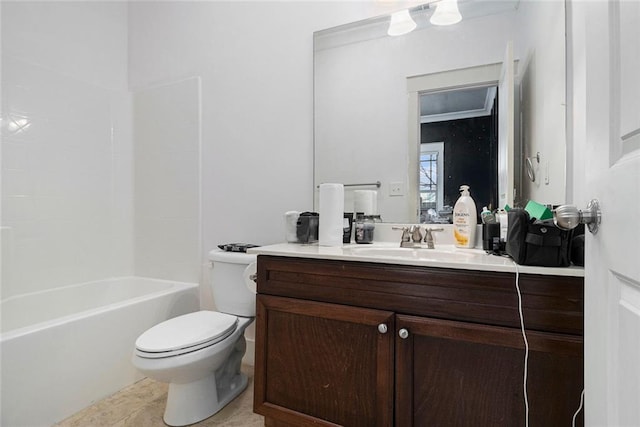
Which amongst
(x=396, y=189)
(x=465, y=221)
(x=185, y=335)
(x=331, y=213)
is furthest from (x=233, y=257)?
(x=465, y=221)

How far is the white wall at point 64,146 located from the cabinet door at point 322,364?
61.6 inches

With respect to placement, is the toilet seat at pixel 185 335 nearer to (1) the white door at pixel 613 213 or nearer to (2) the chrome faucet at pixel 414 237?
(2) the chrome faucet at pixel 414 237

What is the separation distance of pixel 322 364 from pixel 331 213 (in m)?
0.58

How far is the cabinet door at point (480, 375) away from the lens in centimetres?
89

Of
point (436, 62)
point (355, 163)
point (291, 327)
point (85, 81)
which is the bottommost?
point (291, 327)

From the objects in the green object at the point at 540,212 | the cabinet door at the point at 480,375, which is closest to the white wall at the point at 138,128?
the cabinet door at the point at 480,375

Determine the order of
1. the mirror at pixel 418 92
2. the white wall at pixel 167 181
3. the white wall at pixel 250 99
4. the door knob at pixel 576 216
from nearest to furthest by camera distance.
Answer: the door knob at pixel 576 216, the mirror at pixel 418 92, the white wall at pixel 250 99, the white wall at pixel 167 181

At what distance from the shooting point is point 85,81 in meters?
2.20

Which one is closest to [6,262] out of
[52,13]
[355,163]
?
[52,13]

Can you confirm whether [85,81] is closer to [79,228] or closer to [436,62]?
[79,228]

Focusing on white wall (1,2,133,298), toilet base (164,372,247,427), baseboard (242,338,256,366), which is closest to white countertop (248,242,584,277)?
toilet base (164,372,247,427)

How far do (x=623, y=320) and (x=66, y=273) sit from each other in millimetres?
2588

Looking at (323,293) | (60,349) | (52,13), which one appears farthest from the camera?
(52,13)

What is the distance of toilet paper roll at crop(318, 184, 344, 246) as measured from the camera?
140 cm
